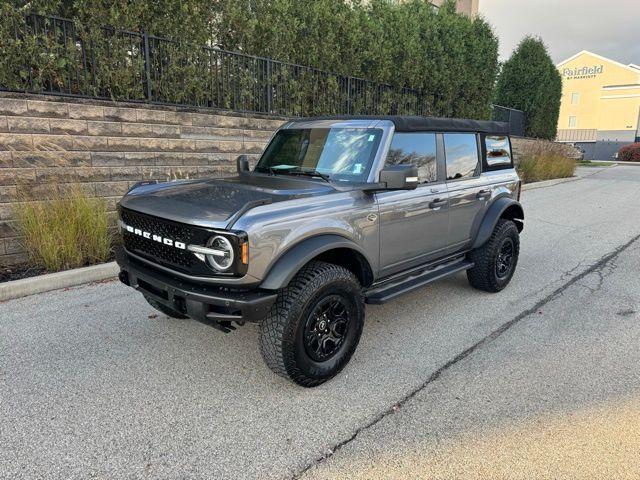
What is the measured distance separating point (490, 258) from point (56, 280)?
466 cm

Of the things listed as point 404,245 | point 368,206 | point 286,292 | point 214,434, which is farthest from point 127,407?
point 404,245

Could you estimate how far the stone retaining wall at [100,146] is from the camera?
205 inches

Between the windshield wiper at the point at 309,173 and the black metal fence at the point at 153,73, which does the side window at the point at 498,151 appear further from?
the black metal fence at the point at 153,73

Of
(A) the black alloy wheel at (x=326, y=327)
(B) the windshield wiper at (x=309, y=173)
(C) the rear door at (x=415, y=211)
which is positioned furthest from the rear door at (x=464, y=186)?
(A) the black alloy wheel at (x=326, y=327)

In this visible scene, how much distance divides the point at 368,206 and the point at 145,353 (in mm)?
2077

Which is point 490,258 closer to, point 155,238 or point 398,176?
point 398,176

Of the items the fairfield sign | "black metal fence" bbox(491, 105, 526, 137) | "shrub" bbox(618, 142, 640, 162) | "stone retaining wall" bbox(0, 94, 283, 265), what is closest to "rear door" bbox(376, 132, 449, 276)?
"stone retaining wall" bbox(0, 94, 283, 265)

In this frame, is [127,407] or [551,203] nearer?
[127,407]

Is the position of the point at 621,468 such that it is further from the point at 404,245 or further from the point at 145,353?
the point at 145,353

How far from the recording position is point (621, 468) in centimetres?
233

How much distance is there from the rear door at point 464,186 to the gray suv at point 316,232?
0.02 meters

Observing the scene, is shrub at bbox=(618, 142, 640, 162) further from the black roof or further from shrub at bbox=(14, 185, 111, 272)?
shrub at bbox=(14, 185, 111, 272)

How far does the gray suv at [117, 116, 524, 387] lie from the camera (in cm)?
270

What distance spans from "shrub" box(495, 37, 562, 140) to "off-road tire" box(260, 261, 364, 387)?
62.7ft
